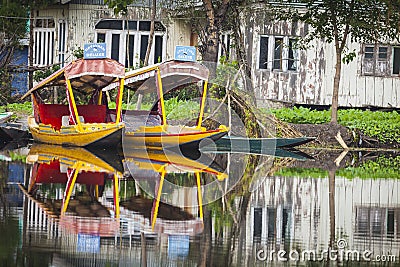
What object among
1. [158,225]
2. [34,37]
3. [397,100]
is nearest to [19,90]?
[34,37]

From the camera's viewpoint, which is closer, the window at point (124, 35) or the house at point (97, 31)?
the house at point (97, 31)

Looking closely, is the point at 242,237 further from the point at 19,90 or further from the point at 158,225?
the point at 19,90

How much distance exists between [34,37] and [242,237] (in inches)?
1167

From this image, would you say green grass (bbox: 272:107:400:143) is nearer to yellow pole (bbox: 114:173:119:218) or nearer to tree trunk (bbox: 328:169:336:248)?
tree trunk (bbox: 328:169:336:248)

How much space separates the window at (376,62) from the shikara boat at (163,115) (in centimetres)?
1025

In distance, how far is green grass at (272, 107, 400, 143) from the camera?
28.4 meters

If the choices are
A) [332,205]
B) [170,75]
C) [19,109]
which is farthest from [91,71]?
[19,109]

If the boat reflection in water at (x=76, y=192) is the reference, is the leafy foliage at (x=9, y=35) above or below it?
above

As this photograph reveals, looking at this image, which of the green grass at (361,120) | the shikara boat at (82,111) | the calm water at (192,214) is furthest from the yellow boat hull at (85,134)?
the green grass at (361,120)

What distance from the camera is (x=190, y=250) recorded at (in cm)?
905

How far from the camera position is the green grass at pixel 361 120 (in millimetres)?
28422

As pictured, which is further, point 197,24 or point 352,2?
point 197,24

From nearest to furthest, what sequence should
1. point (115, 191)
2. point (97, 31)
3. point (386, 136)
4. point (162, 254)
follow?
point (162, 254) → point (115, 191) → point (386, 136) → point (97, 31)

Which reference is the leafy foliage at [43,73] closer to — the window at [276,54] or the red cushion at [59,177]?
the window at [276,54]
